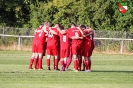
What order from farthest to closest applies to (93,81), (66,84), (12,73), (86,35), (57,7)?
1. (57,7)
2. (86,35)
3. (12,73)
4. (93,81)
5. (66,84)

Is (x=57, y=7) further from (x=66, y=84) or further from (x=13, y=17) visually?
(x=66, y=84)

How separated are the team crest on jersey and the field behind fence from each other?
3.28 metres

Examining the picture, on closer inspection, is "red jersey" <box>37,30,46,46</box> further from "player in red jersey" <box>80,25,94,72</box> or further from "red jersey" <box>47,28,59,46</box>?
"player in red jersey" <box>80,25,94,72</box>

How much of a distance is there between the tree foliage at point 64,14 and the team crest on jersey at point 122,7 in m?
0.34

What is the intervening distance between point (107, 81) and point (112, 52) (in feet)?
98.0

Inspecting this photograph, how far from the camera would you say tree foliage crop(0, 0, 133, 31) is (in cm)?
5553

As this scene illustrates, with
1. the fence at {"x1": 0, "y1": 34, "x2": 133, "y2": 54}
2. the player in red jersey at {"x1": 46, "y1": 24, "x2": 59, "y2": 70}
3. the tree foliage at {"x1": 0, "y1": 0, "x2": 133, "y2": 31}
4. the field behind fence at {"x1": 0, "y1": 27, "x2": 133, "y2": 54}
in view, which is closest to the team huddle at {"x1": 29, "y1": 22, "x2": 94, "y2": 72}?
the player in red jersey at {"x1": 46, "y1": 24, "x2": 59, "y2": 70}

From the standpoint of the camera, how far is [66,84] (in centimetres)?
1975

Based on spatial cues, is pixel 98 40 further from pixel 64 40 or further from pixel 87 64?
pixel 87 64

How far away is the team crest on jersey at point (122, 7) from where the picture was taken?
55.2m

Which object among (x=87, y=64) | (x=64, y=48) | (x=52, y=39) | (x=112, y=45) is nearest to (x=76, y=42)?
(x=64, y=48)

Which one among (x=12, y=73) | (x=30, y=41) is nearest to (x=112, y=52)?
(x=30, y=41)

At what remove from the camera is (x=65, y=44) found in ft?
87.8

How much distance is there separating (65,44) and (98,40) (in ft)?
85.5
